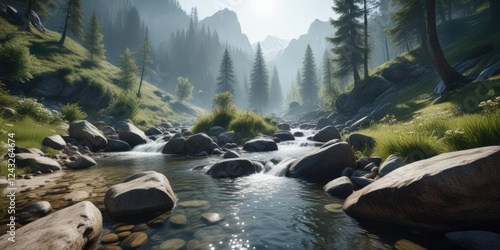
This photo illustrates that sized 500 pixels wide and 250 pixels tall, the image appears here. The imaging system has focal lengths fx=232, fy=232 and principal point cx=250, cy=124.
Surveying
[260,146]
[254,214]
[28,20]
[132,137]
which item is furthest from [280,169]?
[28,20]

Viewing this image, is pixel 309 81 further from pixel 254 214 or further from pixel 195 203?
pixel 254 214

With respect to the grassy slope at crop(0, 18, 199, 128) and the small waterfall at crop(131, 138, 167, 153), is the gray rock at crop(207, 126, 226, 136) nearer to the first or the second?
the small waterfall at crop(131, 138, 167, 153)

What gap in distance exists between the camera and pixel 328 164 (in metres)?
7.61

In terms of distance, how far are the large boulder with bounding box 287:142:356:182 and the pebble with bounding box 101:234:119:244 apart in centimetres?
551

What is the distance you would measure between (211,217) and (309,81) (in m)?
77.1

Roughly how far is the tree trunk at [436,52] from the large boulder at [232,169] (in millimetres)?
13679

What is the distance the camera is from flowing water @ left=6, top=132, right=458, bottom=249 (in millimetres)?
3703

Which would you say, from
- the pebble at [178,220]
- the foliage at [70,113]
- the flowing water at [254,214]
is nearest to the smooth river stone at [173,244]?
the flowing water at [254,214]

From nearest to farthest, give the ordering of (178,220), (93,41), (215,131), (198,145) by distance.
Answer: (178,220)
(198,145)
(215,131)
(93,41)

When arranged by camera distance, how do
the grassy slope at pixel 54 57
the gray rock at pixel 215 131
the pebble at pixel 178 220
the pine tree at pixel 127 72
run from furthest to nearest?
the pine tree at pixel 127 72
the grassy slope at pixel 54 57
the gray rock at pixel 215 131
the pebble at pixel 178 220

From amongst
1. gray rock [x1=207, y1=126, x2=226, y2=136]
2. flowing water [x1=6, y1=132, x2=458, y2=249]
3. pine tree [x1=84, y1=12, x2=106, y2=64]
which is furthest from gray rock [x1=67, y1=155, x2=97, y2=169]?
pine tree [x1=84, y1=12, x2=106, y2=64]

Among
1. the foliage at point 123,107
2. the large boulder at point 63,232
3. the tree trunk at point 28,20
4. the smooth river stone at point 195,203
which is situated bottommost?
the smooth river stone at point 195,203

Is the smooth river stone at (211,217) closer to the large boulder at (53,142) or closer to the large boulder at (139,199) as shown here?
the large boulder at (139,199)

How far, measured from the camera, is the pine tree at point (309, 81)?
7370 centimetres
